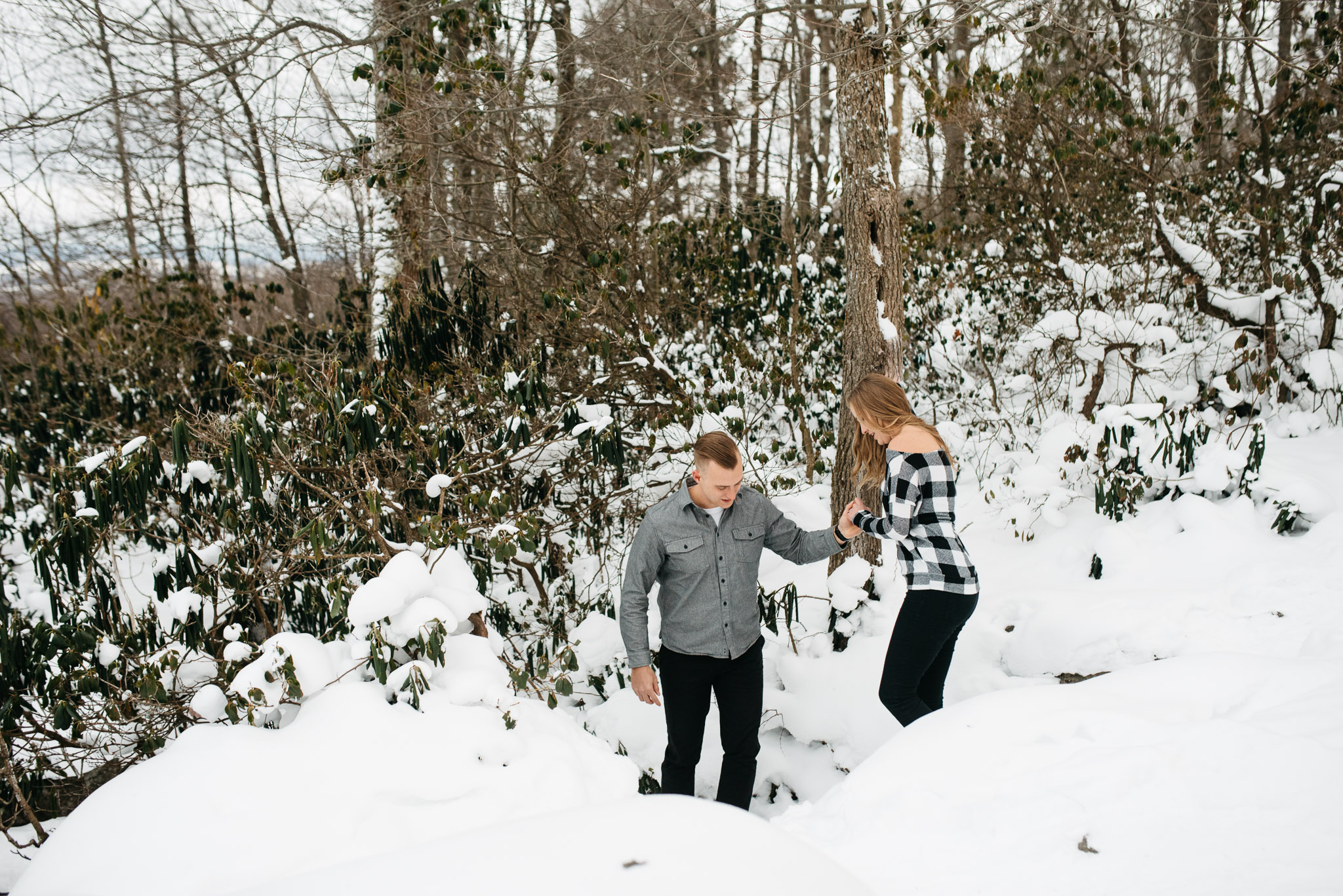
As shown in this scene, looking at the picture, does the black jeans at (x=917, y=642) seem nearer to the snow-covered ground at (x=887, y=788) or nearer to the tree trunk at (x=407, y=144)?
the snow-covered ground at (x=887, y=788)

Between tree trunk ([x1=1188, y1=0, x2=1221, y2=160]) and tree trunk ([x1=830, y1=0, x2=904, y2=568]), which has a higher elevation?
tree trunk ([x1=1188, y1=0, x2=1221, y2=160])

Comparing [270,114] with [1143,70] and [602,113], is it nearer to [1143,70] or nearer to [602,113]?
[602,113]

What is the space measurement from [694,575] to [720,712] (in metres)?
0.63

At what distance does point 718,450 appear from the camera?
8.97 ft

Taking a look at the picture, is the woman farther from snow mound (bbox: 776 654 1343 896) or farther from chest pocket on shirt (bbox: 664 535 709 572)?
chest pocket on shirt (bbox: 664 535 709 572)

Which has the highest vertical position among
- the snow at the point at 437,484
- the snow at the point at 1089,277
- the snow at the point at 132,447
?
the snow at the point at 1089,277

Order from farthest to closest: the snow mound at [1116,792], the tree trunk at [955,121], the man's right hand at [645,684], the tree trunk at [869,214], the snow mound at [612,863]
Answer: the tree trunk at [955,121]
the tree trunk at [869,214]
the man's right hand at [645,684]
the snow mound at [1116,792]
the snow mound at [612,863]

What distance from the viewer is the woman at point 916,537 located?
8.75 ft

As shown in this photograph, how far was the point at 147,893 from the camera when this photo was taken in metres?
1.99

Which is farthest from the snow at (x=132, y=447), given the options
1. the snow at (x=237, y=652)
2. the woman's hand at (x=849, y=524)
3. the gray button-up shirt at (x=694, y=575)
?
the woman's hand at (x=849, y=524)

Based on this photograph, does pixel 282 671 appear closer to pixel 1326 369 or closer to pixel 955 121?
pixel 1326 369

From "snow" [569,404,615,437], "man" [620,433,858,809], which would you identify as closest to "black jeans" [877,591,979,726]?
"man" [620,433,858,809]

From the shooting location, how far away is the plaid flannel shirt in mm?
2662

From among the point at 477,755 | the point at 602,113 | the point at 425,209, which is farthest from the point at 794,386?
the point at 477,755
